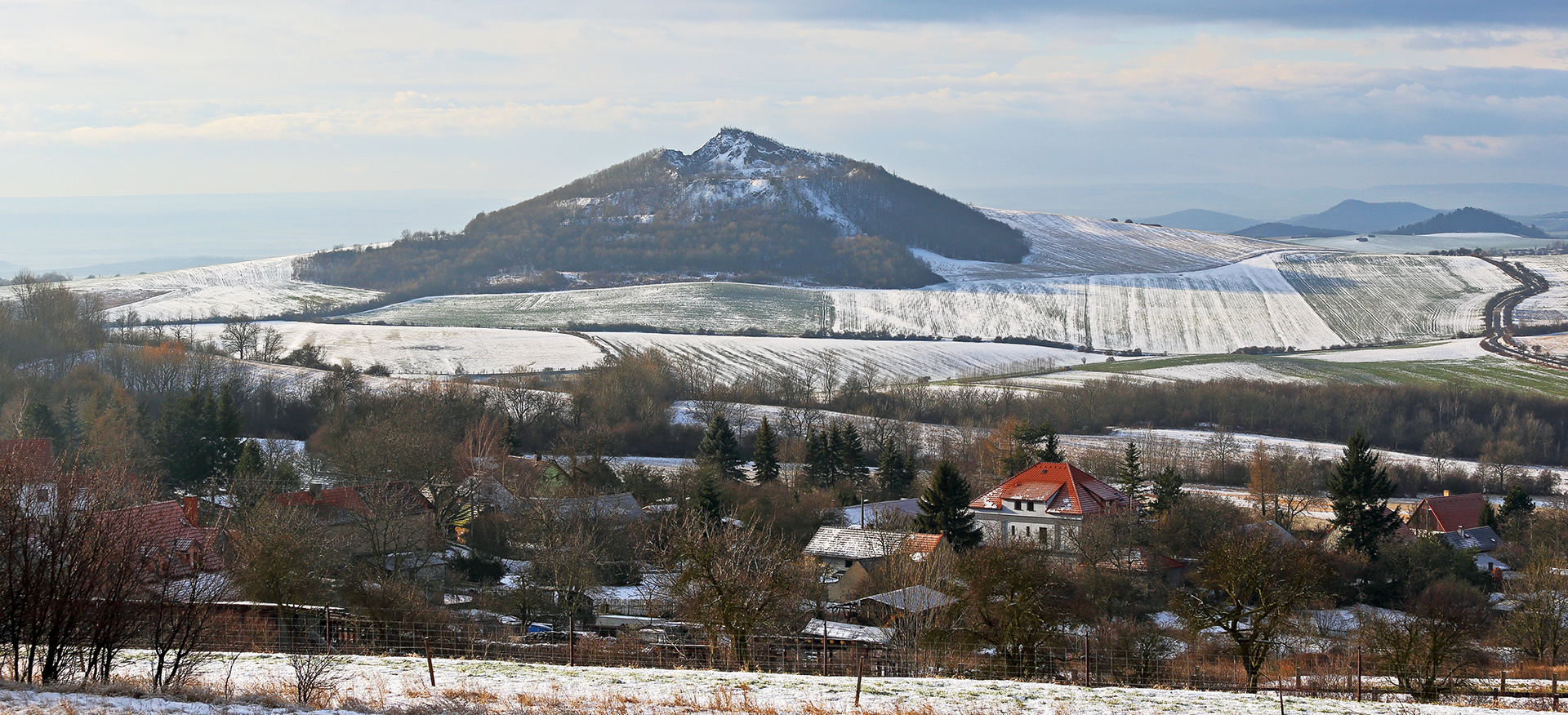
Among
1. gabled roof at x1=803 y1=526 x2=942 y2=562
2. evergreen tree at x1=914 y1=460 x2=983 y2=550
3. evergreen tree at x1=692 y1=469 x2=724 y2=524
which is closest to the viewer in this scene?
gabled roof at x1=803 y1=526 x2=942 y2=562

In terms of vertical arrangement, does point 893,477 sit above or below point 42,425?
below

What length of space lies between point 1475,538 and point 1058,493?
882 inches

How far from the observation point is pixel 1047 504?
5788 cm

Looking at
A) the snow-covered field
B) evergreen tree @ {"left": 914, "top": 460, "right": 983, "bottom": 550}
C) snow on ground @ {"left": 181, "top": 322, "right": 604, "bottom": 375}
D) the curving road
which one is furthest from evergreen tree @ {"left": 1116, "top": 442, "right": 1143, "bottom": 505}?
the curving road

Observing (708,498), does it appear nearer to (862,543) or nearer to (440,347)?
(862,543)

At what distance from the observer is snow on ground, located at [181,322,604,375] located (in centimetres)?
9781

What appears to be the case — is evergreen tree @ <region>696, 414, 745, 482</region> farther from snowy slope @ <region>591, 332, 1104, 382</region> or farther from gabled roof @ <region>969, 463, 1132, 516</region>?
snowy slope @ <region>591, 332, 1104, 382</region>

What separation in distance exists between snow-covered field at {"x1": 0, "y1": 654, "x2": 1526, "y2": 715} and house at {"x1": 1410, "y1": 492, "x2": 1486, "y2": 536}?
1919 inches

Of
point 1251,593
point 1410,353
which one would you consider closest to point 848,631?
point 1251,593

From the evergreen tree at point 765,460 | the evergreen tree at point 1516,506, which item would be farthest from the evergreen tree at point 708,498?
the evergreen tree at point 1516,506

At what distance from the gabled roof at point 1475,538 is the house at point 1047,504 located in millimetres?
17000

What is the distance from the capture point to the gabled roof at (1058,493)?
2260 inches

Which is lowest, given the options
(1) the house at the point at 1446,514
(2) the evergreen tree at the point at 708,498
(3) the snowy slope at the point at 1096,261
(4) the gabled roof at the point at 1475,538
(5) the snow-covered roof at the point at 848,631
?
(4) the gabled roof at the point at 1475,538

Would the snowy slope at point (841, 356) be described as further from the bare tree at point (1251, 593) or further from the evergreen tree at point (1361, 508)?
the bare tree at point (1251, 593)
